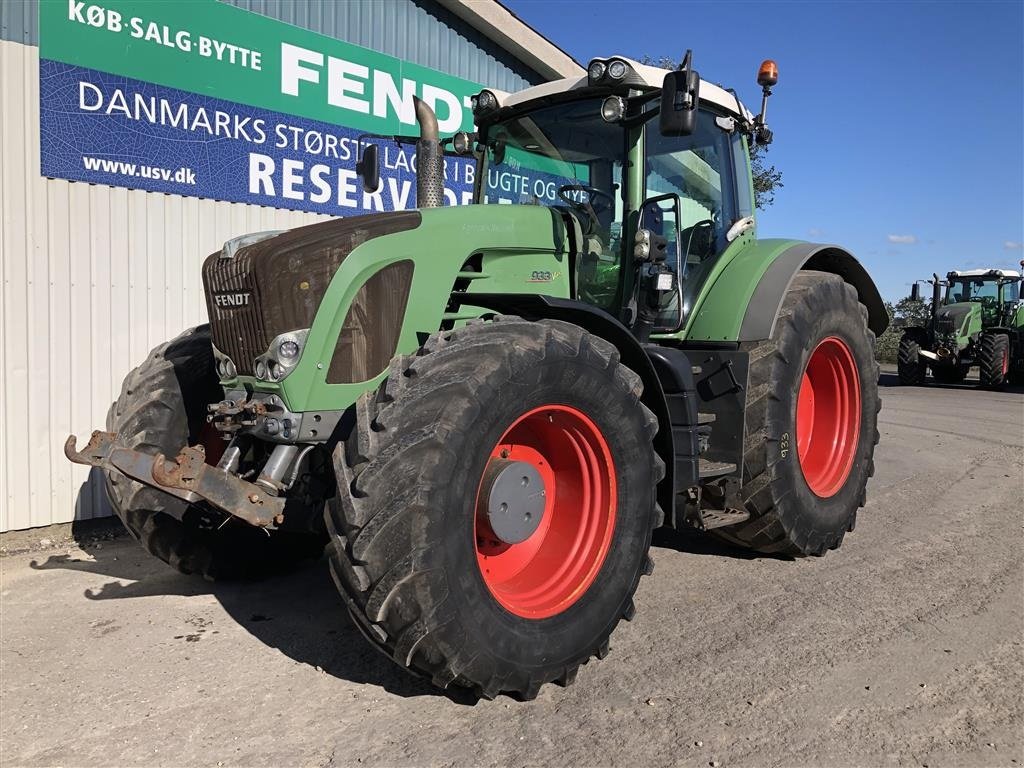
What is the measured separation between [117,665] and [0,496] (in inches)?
97.3

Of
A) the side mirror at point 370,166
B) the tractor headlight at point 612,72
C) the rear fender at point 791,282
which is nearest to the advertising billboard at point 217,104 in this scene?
the side mirror at point 370,166

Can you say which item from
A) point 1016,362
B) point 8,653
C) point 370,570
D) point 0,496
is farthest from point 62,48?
point 1016,362

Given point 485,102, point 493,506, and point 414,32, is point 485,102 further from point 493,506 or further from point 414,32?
point 414,32

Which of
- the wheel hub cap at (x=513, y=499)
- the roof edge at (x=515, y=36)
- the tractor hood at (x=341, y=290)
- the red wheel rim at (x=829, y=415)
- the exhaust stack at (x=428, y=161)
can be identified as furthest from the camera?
the roof edge at (x=515, y=36)

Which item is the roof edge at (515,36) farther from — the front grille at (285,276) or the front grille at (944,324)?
the front grille at (944,324)

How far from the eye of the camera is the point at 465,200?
8500 mm

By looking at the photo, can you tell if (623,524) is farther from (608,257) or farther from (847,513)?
(847,513)

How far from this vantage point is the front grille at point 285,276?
3.24 meters

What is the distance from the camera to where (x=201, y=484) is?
114 inches

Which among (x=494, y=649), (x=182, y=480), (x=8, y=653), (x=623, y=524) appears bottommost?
(x=8, y=653)

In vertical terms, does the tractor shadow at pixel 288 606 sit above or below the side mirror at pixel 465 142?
below

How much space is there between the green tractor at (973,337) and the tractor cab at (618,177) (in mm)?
14899

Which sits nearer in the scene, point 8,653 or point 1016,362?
point 8,653

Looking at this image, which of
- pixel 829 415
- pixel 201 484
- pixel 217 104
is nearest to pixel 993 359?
pixel 829 415
